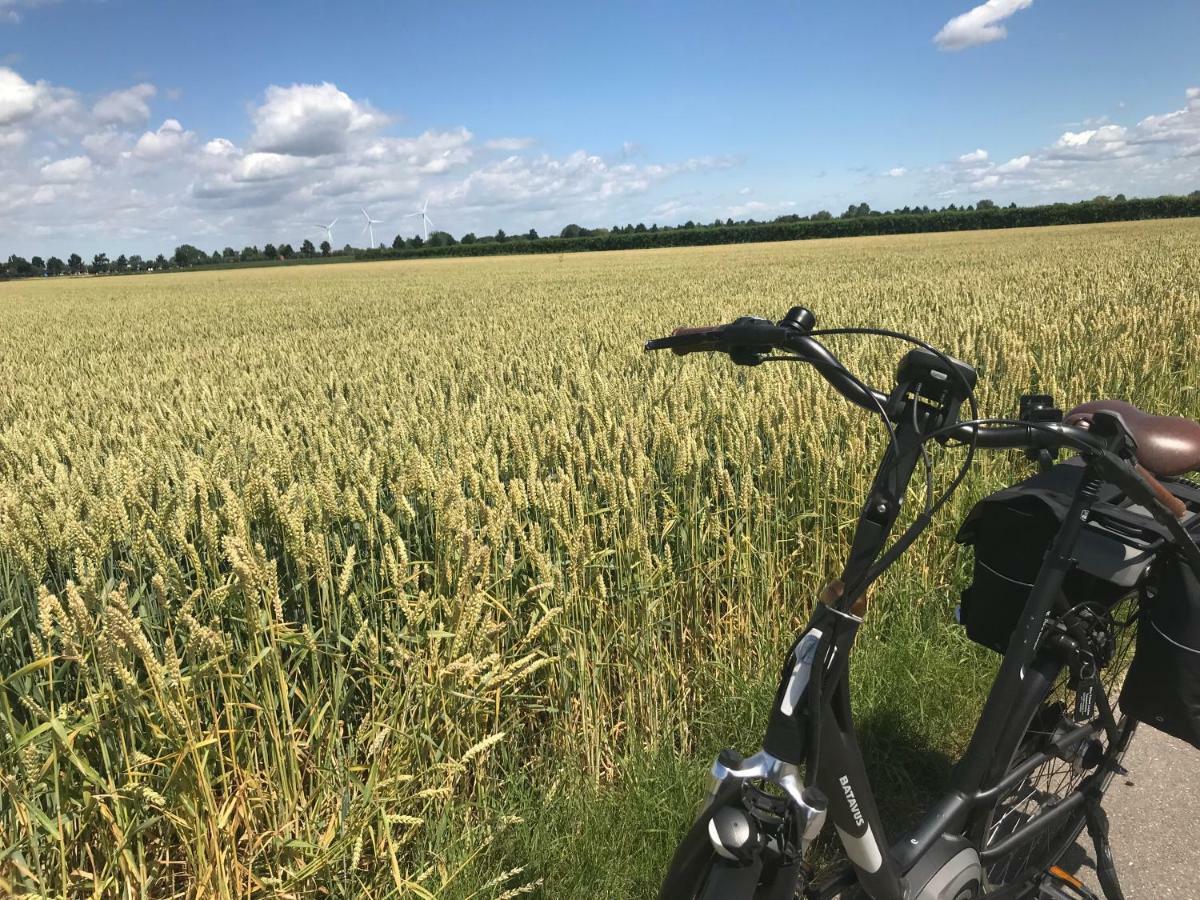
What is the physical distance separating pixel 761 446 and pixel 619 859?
6.37ft

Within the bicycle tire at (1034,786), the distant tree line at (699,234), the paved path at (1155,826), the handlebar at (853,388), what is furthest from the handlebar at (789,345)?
the distant tree line at (699,234)

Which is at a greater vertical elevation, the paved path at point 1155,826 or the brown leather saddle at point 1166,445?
the brown leather saddle at point 1166,445

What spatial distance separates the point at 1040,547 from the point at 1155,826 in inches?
50.4

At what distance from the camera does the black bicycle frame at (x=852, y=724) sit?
144cm

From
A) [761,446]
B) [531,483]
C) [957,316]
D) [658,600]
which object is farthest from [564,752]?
[957,316]

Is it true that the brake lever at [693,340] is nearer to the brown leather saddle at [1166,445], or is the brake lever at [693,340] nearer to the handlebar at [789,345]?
the handlebar at [789,345]

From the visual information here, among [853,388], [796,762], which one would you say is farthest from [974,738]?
[853,388]

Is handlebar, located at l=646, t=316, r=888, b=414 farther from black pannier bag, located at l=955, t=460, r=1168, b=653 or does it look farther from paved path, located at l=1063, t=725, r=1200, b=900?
paved path, located at l=1063, t=725, r=1200, b=900

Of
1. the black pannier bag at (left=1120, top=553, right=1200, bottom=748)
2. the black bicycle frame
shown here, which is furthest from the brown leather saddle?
the black bicycle frame

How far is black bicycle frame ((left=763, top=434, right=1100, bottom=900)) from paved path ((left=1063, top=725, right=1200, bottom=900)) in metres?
0.49

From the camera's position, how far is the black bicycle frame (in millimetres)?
1443

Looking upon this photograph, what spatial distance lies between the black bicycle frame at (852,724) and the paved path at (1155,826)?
1.61ft

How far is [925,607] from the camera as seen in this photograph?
379 cm

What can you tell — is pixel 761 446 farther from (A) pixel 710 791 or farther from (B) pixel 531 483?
(A) pixel 710 791
